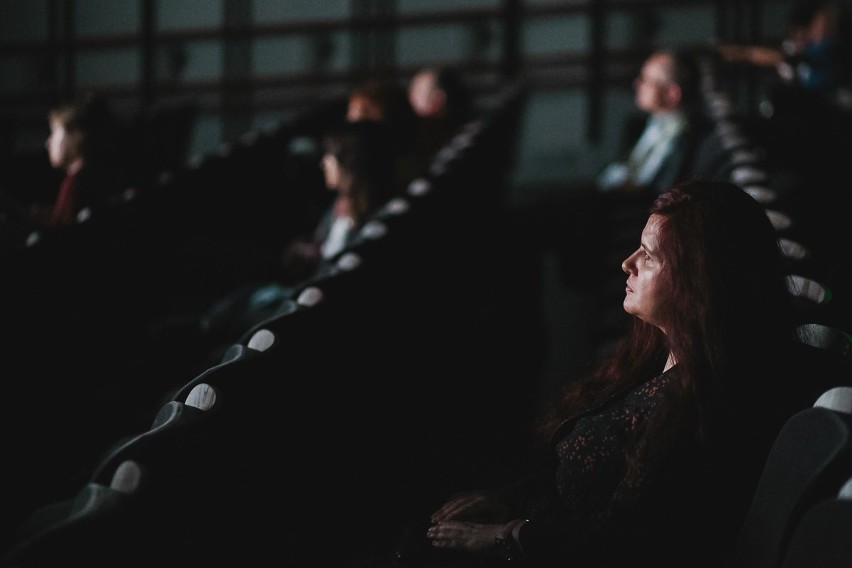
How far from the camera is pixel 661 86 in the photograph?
2980 millimetres

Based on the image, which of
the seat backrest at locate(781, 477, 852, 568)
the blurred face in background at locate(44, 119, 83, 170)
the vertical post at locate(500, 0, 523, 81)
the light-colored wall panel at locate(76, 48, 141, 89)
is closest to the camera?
the seat backrest at locate(781, 477, 852, 568)

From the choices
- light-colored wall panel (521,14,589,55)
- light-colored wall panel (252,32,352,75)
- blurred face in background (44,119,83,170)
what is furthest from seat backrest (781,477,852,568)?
light-colored wall panel (252,32,352,75)

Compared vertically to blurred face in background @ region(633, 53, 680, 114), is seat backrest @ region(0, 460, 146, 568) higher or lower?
lower

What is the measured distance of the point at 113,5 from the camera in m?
5.90

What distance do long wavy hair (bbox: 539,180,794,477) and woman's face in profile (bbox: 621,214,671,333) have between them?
0.04 ft

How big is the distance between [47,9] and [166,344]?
400cm

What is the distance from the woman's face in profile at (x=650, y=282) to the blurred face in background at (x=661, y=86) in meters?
2.03

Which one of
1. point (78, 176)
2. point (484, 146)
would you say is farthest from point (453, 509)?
point (484, 146)

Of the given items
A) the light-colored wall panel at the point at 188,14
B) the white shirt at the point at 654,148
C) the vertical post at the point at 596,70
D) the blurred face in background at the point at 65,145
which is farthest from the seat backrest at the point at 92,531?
the light-colored wall panel at the point at 188,14

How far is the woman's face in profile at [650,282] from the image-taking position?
1000 millimetres

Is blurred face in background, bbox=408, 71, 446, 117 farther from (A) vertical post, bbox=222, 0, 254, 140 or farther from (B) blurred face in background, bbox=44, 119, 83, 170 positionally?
(A) vertical post, bbox=222, 0, 254, 140

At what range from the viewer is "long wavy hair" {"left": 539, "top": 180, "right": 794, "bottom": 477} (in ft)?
3.10

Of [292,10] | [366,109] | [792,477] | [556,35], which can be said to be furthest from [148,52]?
[792,477]

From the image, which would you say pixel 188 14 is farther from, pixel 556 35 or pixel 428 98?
pixel 428 98
